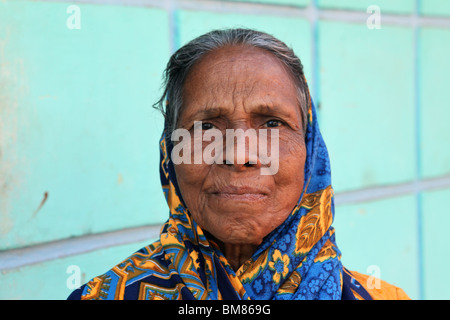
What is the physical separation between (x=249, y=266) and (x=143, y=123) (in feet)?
4.35

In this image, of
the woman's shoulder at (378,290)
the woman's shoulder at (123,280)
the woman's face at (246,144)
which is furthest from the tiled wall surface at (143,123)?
the woman's shoulder at (378,290)

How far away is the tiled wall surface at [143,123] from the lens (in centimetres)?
240

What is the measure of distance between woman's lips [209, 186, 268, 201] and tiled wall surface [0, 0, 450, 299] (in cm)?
117

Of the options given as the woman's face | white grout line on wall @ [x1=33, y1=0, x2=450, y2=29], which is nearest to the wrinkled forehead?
the woman's face

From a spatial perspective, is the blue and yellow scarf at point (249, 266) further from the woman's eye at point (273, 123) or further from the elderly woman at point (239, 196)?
the woman's eye at point (273, 123)

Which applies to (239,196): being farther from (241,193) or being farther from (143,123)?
(143,123)

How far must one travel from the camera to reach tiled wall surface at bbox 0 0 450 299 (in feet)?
7.86

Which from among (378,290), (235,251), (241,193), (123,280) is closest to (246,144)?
(241,193)

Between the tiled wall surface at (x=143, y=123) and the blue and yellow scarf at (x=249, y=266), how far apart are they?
80cm

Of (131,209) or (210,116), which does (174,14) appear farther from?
(210,116)

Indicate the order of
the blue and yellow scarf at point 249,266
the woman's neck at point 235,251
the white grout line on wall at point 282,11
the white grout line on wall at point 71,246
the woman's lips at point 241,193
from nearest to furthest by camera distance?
the woman's lips at point 241,193 < the blue and yellow scarf at point 249,266 < the woman's neck at point 235,251 < the white grout line on wall at point 71,246 < the white grout line on wall at point 282,11

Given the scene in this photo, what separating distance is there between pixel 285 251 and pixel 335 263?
0.21 metres

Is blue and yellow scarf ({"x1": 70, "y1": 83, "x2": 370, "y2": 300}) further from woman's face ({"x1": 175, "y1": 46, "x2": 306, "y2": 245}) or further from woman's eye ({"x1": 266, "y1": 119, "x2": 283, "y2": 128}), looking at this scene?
woman's eye ({"x1": 266, "y1": 119, "x2": 283, "y2": 128})

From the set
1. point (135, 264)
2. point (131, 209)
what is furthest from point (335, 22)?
point (135, 264)
